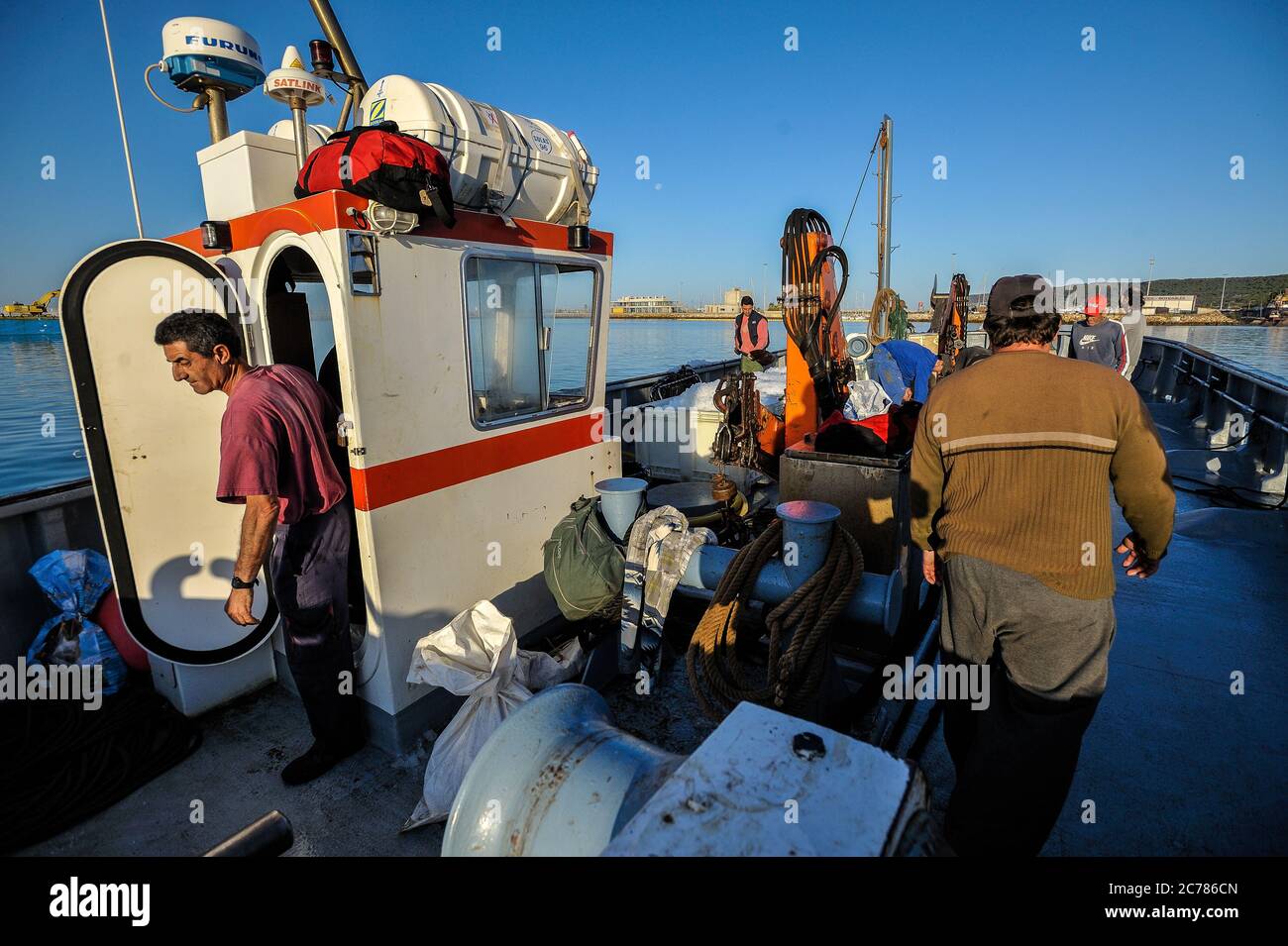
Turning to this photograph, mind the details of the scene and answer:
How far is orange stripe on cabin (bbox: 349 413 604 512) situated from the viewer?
9.84 ft

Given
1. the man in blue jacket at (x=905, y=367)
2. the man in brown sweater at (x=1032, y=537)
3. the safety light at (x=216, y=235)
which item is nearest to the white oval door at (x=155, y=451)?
the safety light at (x=216, y=235)

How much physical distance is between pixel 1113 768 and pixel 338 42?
5.41 meters

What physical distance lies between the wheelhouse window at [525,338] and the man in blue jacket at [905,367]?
10.3 feet

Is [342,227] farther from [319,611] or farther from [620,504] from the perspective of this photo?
[620,504]

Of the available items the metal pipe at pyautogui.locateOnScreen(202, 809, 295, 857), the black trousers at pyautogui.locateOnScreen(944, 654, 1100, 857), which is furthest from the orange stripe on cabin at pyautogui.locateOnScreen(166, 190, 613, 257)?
the black trousers at pyautogui.locateOnScreen(944, 654, 1100, 857)

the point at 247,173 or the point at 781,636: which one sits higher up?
the point at 247,173

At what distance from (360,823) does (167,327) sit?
2.29 meters

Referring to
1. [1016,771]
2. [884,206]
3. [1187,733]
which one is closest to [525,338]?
[1016,771]

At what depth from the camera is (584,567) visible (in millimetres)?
3600

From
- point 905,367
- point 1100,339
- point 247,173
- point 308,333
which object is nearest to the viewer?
point 247,173

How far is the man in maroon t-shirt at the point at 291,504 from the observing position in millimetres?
2615

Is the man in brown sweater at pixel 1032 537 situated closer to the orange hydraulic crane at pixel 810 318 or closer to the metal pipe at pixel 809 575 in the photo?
the metal pipe at pixel 809 575

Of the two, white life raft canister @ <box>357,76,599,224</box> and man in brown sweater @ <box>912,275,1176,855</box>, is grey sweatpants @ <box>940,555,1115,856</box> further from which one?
white life raft canister @ <box>357,76,599,224</box>
